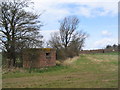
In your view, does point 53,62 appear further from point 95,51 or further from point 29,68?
point 95,51

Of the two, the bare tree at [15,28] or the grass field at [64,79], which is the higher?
the bare tree at [15,28]

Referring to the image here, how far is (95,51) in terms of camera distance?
72.9 meters

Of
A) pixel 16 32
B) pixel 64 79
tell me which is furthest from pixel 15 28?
pixel 64 79

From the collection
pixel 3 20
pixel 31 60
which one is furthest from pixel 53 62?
pixel 3 20

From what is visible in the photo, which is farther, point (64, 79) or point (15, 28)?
point (15, 28)

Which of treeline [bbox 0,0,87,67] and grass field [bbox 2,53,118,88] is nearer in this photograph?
grass field [bbox 2,53,118,88]

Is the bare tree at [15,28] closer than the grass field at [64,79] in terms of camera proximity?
No

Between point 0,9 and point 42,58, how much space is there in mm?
7194

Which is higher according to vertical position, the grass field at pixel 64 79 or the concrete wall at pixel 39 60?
the concrete wall at pixel 39 60

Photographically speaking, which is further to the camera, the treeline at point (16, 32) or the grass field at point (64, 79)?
the treeline at point (16, 32)

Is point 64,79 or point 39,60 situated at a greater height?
point 39,60

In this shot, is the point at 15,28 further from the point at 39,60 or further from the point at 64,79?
the point at 64,79

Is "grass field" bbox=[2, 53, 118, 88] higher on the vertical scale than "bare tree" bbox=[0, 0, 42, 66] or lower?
lower

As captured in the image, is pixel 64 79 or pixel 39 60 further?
pixel 39 60
